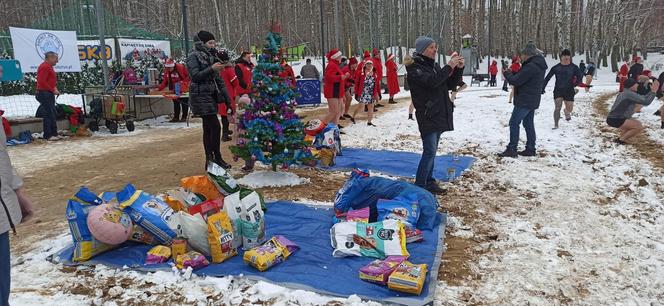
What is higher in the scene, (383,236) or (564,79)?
(564,79)

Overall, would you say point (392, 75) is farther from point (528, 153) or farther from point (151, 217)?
point (151, 217)

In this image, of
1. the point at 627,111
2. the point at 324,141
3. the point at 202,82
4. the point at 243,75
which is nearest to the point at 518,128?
the point at 627,111

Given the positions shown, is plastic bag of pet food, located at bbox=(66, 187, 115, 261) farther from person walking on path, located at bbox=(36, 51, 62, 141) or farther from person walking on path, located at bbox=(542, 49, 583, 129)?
person walking on path, located at bbox=(542, 49, 583, 129)

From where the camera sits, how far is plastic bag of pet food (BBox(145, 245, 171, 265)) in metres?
3.76

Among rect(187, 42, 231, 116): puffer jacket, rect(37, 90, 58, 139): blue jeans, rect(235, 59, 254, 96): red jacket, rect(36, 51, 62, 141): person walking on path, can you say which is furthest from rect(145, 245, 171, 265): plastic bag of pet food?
→ rect(37, 90, 58, 139): blue jeans

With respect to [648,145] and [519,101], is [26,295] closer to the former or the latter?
[519,101]

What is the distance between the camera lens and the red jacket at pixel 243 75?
8.15m

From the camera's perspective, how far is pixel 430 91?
5.32 metres

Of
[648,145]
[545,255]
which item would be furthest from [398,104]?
[545,255]

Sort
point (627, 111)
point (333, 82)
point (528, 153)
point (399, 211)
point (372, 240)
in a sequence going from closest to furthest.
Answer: point (372, 240) → point (399, 211) → point (528, 153) → point (627, 111) → point (333, 82)

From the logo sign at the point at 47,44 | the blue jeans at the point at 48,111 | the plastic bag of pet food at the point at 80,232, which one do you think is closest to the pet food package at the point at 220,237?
the plastic bag of pet food at the point at 80,232

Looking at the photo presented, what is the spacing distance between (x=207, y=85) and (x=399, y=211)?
3.41m

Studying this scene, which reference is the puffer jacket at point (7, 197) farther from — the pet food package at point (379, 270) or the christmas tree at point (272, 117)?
the christmas tree at point (272, 117)

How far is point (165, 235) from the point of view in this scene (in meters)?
4.04
